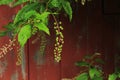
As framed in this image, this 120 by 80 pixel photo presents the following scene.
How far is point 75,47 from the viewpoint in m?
1.70

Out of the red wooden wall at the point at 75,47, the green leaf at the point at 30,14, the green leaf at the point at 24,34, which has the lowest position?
the red wooden wall at the point at 75,47

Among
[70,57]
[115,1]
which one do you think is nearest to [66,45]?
[70,57]

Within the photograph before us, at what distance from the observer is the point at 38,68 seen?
1689 mm

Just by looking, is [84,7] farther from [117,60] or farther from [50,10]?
[50,10]

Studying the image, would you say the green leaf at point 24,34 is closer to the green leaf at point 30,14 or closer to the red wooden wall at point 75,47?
the green leaf at point 30,14

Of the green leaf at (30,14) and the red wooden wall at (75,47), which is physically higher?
the green leaf at (30,14)

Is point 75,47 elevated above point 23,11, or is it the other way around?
point 23,11

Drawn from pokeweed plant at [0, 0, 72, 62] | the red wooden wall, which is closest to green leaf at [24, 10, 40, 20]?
pokeweed plant at [0, 0, 72, 62]

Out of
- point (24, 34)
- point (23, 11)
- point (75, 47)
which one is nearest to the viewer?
point (24, 34)

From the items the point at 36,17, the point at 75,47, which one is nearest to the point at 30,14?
the point at 36,17

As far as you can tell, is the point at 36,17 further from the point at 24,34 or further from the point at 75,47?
the point at 75,47

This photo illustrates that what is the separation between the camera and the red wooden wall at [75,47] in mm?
1673

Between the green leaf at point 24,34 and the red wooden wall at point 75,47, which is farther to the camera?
the red wooden wall at point 75,47

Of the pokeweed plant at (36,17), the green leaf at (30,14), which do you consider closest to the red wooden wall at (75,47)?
the pokeweed plant at (36,17)
